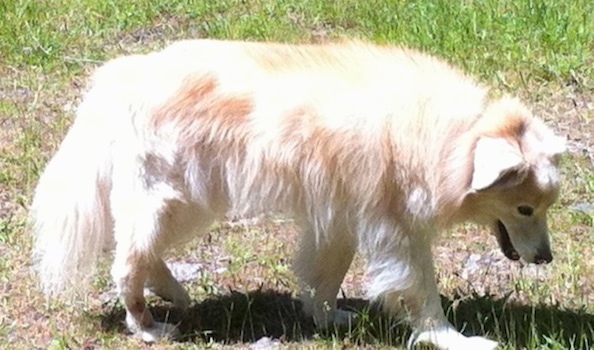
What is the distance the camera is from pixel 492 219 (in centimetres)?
529

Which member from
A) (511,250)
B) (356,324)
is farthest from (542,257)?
(356,324)

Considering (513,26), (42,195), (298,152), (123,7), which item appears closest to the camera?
(298,152)

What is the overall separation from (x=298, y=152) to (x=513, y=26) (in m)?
4.99

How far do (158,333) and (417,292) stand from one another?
1135 mm

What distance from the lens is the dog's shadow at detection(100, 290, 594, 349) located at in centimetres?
538

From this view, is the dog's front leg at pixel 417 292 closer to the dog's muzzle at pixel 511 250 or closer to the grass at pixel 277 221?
the grass at pixel 277 221

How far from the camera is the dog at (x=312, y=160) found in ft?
16.7

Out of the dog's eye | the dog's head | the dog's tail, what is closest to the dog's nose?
the dog's head

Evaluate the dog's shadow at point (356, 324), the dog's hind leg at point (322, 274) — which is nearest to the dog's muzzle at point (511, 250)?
the dog's shadow at point (356, 324)

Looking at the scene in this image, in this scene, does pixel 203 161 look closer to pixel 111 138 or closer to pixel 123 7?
pixel 111 138

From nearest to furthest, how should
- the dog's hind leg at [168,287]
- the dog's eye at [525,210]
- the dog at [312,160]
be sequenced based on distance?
the dog at [312,160]
the dog's eye at [525,210]
the dog's hind leg at [168,287]

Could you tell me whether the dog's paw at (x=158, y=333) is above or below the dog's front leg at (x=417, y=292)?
below

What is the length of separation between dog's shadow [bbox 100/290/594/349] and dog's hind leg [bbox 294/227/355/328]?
0.07m

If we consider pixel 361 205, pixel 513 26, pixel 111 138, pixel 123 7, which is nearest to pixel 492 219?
pixel 361 205
